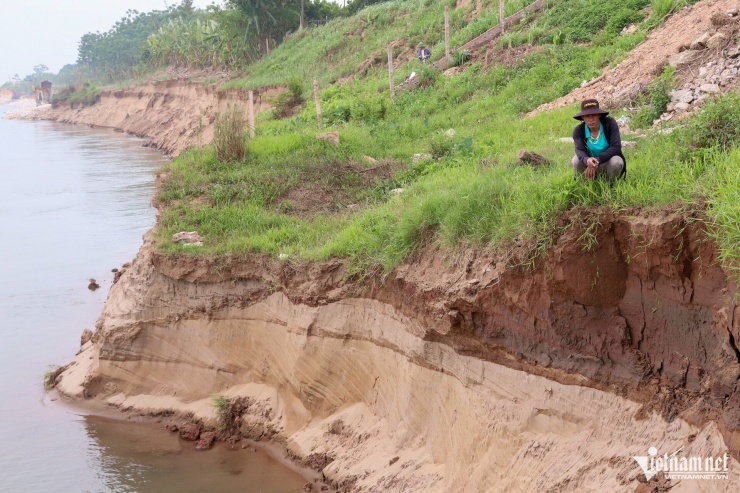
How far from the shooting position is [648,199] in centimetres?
585

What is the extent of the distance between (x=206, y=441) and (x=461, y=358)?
369 centimetres

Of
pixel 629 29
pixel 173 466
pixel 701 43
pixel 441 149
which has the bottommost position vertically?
pixel 173 466

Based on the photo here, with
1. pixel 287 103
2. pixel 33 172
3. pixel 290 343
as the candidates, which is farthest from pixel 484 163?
pixel 33 172

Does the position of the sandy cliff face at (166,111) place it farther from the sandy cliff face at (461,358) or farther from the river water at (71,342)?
the sandy cliff face at (461,358)

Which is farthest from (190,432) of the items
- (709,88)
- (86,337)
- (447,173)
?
(709,88)

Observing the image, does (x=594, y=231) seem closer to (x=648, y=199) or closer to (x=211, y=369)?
(x=648, y=199)

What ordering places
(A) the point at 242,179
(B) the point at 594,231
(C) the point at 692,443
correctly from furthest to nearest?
(A) the point at 242,179
(B) the point at 594,231
(C) the point at 692,443

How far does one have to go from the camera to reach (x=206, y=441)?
9.20 meters

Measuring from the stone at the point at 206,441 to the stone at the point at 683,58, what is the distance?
8.71m

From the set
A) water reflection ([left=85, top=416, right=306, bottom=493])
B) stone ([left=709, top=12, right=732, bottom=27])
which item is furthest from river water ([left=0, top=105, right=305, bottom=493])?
stone ([left=709, top=12, right=732, bottom=27])

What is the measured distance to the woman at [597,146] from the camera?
20.4 feet

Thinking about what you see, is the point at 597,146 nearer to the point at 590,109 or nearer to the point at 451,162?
the point at 590,109

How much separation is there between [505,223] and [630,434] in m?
2.07

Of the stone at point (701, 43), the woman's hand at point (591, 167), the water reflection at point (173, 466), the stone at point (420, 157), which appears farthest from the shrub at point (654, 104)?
the water reflection at point (173, 466)
